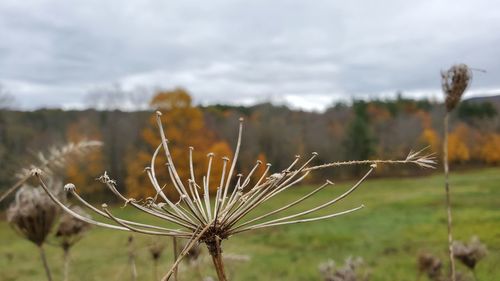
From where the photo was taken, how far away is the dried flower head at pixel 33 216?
316cm

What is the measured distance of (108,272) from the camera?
20.7 meters

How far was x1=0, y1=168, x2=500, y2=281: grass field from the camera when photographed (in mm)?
Result: 19281

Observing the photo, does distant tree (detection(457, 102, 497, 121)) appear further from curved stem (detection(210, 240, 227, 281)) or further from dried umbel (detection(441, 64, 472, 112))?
curved stem (detection(210, 240, 227, 281))

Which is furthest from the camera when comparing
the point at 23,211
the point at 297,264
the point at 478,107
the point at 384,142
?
the point at 478,107

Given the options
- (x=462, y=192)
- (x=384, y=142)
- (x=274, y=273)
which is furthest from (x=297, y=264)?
(x=384, y=142)

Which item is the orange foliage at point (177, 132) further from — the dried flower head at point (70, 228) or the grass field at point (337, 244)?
the dried flower head at point (70, 228)

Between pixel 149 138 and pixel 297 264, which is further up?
pixel 149 138

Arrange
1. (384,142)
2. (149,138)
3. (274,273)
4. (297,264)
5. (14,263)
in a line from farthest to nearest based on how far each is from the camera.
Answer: (384,142) → (149,138) → (14,263) → (297,264) → (274,273)

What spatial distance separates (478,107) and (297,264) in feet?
238

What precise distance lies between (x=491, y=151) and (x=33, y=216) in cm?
7664

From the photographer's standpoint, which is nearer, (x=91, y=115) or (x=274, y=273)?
(x=274, y=273)

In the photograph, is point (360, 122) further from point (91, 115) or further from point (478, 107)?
point (91, 115)

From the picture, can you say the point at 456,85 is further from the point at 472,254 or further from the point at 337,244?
the point at 337,244

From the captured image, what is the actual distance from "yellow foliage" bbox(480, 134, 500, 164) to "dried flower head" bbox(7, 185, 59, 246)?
76.1 meters
